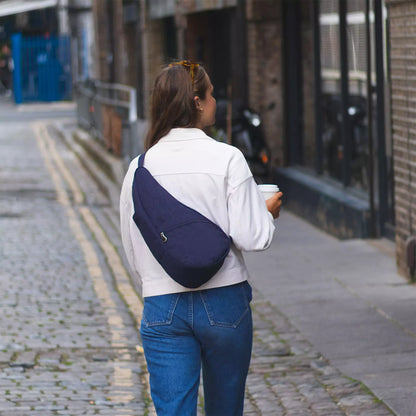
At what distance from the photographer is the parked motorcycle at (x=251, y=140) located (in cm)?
1439

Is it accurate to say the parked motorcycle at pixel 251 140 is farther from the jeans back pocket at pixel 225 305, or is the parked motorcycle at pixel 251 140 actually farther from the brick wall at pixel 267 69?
the jeans back pocket at pixel 225 305

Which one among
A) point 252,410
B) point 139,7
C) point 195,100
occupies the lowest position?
point 252,410

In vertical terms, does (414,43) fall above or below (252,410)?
above

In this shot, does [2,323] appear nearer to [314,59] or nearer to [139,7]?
[314,59]

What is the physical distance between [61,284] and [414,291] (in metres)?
3.18

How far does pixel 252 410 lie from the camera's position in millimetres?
5691

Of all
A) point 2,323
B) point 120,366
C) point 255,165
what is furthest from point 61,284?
point 255,165

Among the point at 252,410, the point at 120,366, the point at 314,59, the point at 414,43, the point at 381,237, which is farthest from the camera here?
the point at 314,59

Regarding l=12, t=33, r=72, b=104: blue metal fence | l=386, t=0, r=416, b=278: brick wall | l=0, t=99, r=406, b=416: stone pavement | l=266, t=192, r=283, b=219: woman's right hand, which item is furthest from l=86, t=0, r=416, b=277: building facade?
l=12, t=33, r=72, b=104: blue metal fence

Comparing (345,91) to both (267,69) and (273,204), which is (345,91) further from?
(273,204)

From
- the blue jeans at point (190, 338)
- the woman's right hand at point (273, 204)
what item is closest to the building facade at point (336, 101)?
the woman's right hand at point (273, 204)

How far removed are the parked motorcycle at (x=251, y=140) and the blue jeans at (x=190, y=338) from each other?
34.2 feet

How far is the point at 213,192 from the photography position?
356 cm

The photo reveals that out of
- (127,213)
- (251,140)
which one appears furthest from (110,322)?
(251,140)
